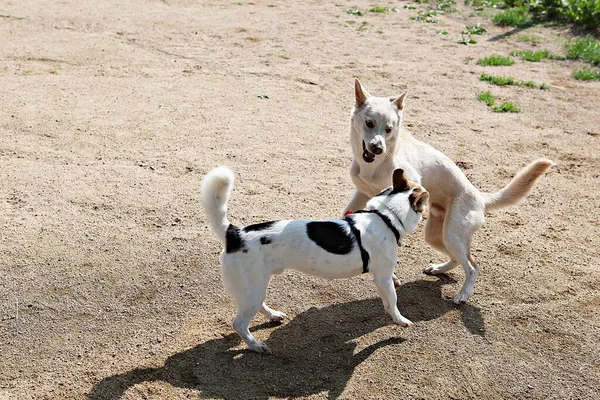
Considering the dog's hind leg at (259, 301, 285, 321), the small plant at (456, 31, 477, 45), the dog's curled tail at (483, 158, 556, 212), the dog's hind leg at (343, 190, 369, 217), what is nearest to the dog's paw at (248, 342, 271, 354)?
the dog's hind leg at (259, 301, 285, 321)

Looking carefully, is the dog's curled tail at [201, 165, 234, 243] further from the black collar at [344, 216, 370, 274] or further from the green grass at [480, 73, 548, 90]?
the green grass at [480, 73, 548, 90]

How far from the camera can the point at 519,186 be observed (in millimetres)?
6383

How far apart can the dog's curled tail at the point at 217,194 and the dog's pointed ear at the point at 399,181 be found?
131 cm

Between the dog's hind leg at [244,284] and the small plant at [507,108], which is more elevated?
the small plant at [507,108]

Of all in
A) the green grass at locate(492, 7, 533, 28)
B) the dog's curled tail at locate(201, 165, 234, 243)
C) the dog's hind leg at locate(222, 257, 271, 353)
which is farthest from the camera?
the green grass at locate(492, 7, 533, 28)

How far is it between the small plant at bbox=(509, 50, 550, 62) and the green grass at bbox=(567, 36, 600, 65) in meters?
0.42

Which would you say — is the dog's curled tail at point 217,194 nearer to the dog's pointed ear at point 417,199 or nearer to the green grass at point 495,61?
the dog's pointed ear at point 417,199

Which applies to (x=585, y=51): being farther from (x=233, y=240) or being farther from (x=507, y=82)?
(x=233, y=240)

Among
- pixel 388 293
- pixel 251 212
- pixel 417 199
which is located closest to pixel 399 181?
pixel 417 199

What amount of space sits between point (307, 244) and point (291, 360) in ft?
3.05

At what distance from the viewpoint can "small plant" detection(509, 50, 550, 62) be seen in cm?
1246

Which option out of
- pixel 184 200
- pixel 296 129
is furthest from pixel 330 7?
pixel 184 200

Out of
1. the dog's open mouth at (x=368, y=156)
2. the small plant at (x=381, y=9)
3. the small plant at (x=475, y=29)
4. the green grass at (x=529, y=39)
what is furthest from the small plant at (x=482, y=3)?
the dog's open mouth at (x=368, y=156)

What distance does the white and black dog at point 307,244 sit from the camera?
4.89 meters
